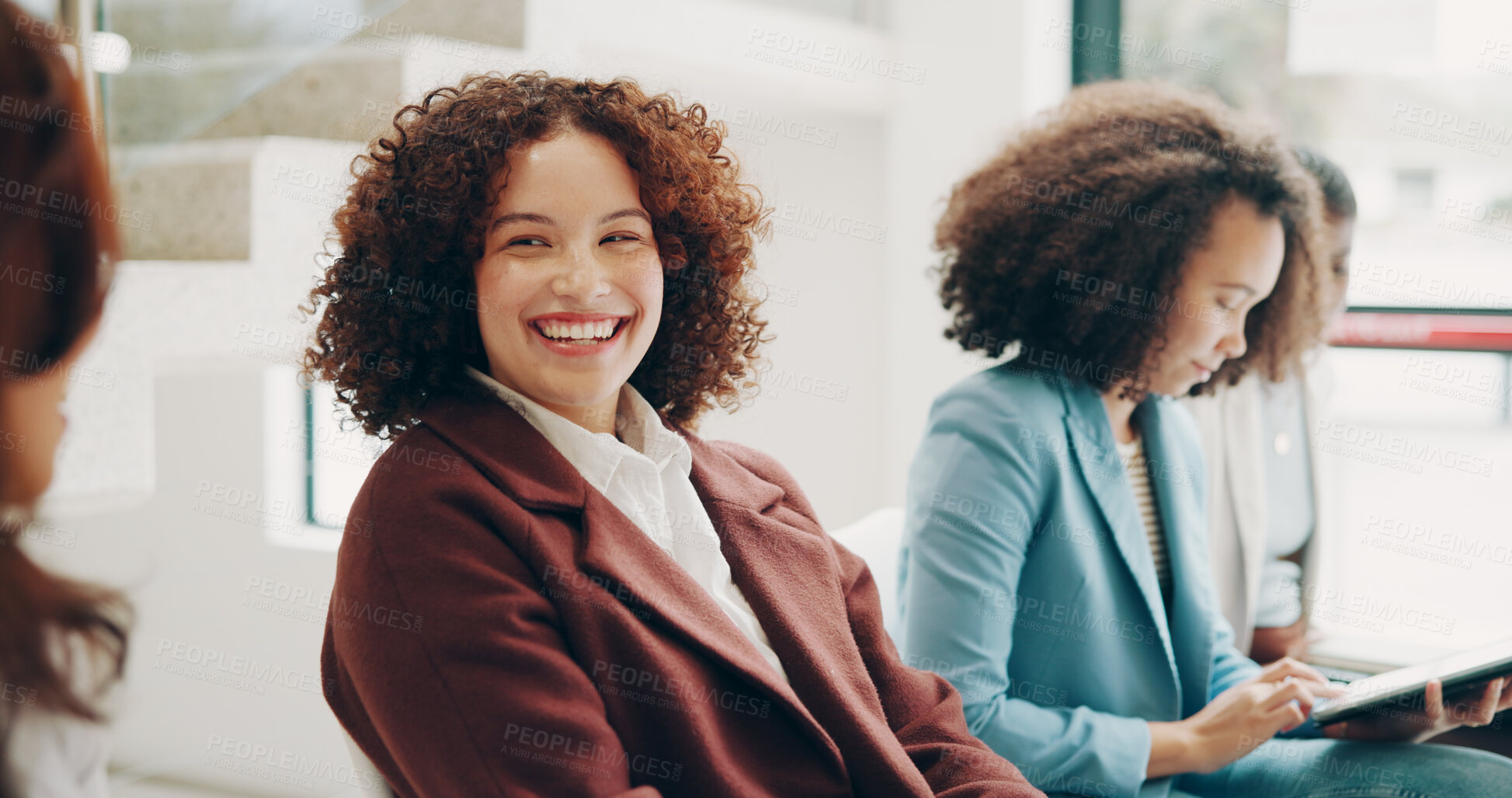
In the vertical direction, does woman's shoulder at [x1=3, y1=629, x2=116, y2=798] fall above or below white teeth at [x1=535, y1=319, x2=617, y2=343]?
below

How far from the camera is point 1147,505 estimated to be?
1732mm

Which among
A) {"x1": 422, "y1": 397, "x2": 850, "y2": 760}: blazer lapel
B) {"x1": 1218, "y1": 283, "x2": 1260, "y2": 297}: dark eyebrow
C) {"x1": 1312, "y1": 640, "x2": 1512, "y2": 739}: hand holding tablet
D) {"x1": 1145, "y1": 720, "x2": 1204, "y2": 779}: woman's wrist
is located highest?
{"x1": 1218, "y1": 283, "x2": 1260, "y2": 297}: dark eyebrow

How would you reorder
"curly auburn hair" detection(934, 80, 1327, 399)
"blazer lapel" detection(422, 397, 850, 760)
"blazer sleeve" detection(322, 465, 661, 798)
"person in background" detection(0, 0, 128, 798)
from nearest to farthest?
"person in background" detection(0, 0, 128, 798), "blazer sleeve" detection(322, 465, 661, 798), "blazer lapel" detection(422, 397, 850, 760), "curly auburn hair" detection(934, 80, 1327, 399)

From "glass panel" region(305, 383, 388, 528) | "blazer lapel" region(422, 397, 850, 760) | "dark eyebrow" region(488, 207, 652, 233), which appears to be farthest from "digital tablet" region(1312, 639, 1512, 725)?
"glass panel" region(305, 383, 388, 528)

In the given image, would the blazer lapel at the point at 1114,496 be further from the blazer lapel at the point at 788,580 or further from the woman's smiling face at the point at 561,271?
the woman's smiling face at the point at 561,271

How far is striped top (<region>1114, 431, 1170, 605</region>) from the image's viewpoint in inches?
66.5

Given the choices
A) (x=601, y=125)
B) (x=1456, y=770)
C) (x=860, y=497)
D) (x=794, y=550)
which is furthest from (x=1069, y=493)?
(x=860, y=497)

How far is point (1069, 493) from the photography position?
1538 millimetres

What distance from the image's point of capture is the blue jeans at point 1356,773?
4.70ft

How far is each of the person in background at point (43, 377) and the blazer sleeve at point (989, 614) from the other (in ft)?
3.30

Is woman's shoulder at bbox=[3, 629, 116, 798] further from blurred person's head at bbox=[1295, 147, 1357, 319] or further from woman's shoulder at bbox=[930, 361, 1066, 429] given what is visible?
blurred person's head at bbox=[1295, 147, 1357, 319]

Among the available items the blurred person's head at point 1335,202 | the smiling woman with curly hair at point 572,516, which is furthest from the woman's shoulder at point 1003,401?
the blurred person's head at point 1335,202

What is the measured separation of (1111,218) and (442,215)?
1.04 meters

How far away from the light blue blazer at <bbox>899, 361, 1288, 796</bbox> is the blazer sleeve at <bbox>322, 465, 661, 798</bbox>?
62cm
